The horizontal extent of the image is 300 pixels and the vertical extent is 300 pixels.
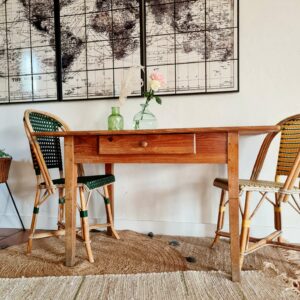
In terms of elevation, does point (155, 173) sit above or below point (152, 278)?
above

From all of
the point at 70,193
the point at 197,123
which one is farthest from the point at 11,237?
the point at 197,123

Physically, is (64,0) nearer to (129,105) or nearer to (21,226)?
(129,105)

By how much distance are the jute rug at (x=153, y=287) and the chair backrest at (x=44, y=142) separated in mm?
570

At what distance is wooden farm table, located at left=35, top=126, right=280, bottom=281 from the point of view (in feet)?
4.30

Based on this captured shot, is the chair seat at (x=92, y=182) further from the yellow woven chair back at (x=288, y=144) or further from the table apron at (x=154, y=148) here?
the yellow woven chair back at (x=288, y=144)

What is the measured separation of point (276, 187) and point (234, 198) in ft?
0.87

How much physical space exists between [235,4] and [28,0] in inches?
66.6

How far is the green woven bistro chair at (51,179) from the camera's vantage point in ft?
5.09

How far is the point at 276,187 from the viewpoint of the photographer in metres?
1.40

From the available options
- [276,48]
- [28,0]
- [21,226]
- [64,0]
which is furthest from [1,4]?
[276,48]

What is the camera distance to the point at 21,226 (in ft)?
7.53

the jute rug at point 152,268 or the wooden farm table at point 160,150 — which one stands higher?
the wooden farm table at point 160,150

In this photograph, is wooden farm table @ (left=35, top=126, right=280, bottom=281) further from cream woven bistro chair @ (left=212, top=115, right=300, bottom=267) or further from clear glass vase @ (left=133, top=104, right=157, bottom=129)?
clear glass vase @ (left=133, top=104, right=157, bottom=129)

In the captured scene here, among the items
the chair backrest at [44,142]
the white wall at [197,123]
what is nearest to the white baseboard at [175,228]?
the white wall at [197,123]
